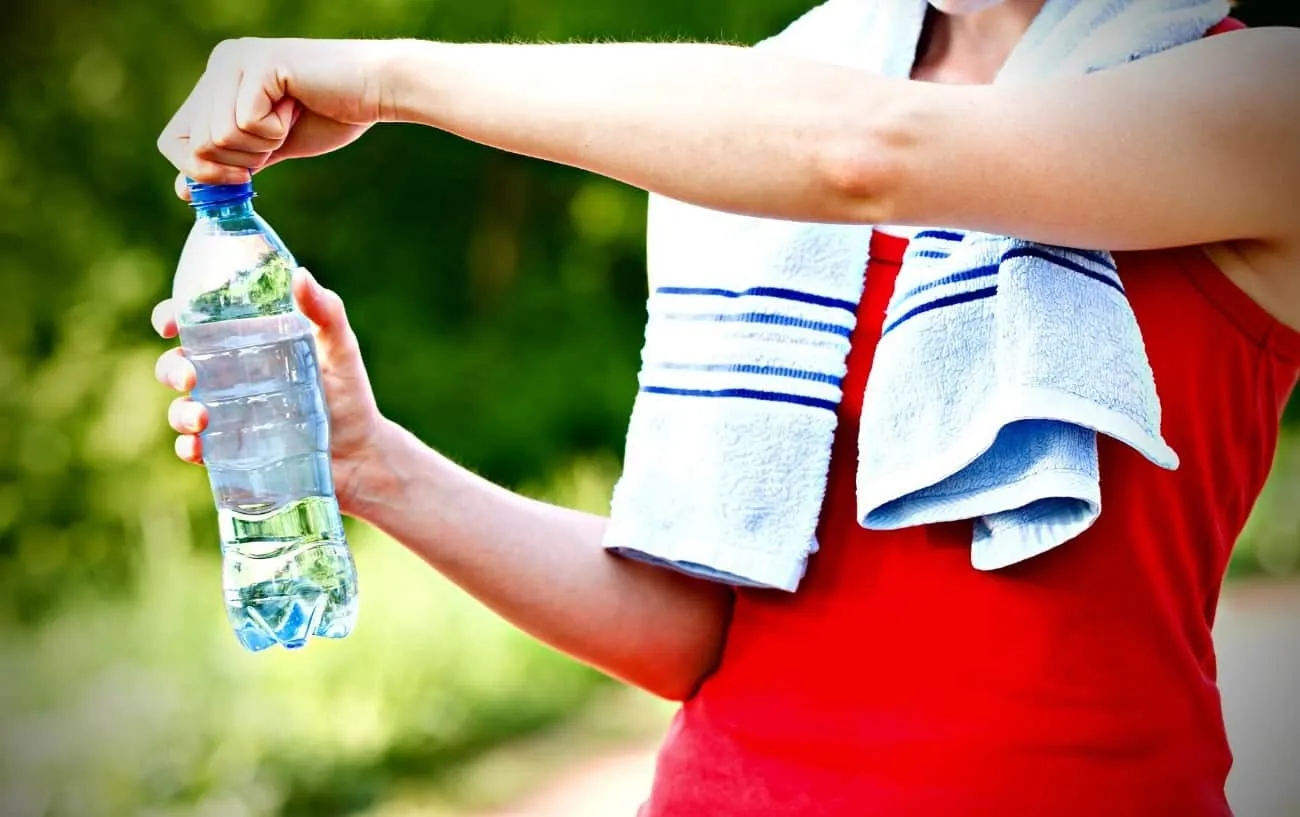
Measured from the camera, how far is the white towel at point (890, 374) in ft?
4.38

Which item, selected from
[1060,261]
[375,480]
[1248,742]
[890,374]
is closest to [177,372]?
[375,480]

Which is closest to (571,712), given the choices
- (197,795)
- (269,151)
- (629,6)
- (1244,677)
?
(197,795)

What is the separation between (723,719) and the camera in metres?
1.59

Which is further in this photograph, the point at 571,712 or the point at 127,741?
the point at 571,712

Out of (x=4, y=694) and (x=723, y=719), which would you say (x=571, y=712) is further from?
(x=723, y=719)

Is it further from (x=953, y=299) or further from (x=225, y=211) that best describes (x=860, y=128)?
(x=225, y=211)

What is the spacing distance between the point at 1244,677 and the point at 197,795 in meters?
3.32

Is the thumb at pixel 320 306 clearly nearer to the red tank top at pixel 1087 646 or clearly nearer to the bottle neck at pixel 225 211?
the bottle neck at pixel 225 211

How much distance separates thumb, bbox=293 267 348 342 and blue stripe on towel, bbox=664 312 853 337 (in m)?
0.38

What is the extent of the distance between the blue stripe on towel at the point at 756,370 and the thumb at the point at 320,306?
368mm

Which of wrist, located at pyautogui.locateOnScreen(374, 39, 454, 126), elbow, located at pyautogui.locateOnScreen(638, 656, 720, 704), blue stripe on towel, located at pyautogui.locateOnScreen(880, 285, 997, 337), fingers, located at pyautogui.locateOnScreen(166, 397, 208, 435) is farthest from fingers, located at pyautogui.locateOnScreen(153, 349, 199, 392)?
blue stripe on towel, located at pyautogui.locateOnScreen(880, 285, 997, 337)

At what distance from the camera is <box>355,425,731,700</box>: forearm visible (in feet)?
5.57

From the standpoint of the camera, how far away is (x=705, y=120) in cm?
124

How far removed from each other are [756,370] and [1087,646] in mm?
437
